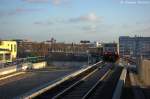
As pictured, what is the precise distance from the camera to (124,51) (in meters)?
116

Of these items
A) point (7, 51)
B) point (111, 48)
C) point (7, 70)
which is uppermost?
point (111, 48)

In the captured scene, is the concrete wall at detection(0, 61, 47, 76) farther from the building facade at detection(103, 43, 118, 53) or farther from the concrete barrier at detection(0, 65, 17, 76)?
the building facade at detection(103, 43, 118, 53)

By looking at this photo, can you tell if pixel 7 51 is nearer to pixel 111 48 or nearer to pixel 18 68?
pixel 18 68

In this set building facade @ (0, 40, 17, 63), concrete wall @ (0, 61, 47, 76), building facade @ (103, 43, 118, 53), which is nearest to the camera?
concrete wall @ (0, 61, 47, 76)

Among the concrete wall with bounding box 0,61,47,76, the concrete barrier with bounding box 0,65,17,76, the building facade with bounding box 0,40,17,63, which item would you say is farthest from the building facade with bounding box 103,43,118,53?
the concrete barrier with bounding box 0,65,17,76

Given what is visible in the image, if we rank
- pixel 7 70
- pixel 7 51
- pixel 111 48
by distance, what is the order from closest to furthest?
pixel 7 70
pixel 7 51
pixel 111 48

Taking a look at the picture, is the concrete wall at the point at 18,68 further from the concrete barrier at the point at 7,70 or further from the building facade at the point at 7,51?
the building facade at the point at 7,51

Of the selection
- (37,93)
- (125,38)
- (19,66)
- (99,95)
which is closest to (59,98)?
(37,93)

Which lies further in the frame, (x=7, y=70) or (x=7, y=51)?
(x=7, y=51)

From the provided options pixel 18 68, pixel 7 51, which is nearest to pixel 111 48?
pixel 7 51

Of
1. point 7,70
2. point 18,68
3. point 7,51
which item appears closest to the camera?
point 7,70

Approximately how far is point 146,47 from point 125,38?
21.5 meters

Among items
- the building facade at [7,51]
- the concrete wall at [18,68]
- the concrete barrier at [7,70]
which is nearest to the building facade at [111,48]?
the building facade at [7,51]

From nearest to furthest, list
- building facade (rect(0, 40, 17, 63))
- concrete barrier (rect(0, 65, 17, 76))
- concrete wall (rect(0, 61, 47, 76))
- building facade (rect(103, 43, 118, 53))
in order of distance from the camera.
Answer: concrete barrier (rect(0, 65, 17, 76)) < concrete wall (rect(0, 61, 47, 76)) < building facade (rect(0, 40, 17, 63)) < building facade (rect(103, 43, 118, 53))
